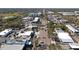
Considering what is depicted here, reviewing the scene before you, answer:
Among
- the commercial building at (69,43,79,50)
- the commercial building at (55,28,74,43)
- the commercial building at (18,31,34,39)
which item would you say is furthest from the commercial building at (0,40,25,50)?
the commercial building at (69,43,79,50)

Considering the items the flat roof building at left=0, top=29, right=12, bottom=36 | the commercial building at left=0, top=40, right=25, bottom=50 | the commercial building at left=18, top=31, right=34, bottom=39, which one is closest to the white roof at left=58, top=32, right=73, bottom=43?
the commercial building at left=18, top=31, right=34, bottom=39

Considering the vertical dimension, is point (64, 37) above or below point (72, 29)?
below

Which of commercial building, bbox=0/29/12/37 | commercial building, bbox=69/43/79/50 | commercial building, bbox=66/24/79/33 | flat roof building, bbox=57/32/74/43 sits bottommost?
commercial building, bbox=69/43/79/50

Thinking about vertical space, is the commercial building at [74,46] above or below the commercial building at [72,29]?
below

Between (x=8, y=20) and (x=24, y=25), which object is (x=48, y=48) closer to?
(x=24, y=25)

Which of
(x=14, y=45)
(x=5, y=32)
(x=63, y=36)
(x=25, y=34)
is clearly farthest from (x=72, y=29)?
(x=5, y=32)

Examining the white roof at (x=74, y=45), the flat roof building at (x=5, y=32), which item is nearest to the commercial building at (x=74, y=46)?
the white roof at (x=74, y=45)

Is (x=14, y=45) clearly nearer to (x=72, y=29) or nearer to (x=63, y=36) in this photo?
(x=63, y=36)

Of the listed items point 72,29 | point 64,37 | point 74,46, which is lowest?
point 74,46

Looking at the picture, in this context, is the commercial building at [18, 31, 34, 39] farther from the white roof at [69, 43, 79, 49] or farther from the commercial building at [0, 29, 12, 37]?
the white roof at [69, 43, 79, 49]

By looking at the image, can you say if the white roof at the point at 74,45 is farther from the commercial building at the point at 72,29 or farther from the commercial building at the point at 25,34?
the commercial building at the point at 25,34

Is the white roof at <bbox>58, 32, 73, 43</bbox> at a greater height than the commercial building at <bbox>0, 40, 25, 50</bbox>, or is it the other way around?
the white roof at <bbox>58, 32, 73, 43</bbox>

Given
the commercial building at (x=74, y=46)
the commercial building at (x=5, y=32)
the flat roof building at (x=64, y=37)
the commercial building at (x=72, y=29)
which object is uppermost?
the commercial building at (x=72, y=29)
